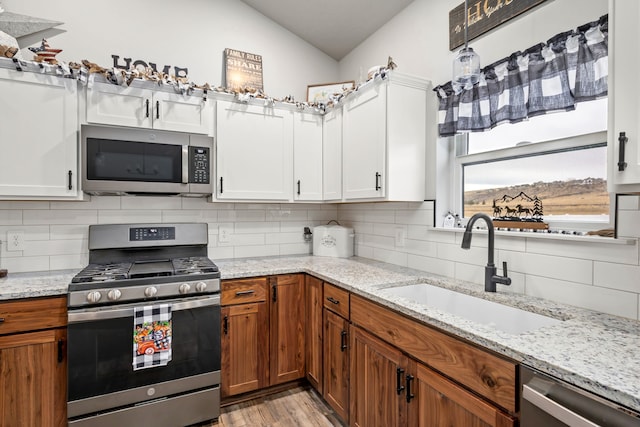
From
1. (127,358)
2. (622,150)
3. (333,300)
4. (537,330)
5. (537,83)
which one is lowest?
(127,358)

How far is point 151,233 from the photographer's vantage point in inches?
94.9

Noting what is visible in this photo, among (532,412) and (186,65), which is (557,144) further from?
(186,65)

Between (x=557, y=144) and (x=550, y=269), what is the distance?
61 cm

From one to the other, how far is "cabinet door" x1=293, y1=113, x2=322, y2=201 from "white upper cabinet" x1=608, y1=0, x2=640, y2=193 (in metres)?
1.95

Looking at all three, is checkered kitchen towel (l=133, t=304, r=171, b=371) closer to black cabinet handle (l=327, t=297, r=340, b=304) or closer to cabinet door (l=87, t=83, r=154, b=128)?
black cabinet handle (l=327, t=297, r=340, b=304)

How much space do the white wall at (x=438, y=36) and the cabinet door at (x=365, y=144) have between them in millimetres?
419

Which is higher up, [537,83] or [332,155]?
[537,83]

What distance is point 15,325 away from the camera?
65.8 inches

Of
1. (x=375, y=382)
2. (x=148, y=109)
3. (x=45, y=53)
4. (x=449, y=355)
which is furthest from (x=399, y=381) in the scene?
Answer: (x=45, y=53)

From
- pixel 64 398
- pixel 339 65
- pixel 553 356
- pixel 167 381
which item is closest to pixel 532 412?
pixel 553 356

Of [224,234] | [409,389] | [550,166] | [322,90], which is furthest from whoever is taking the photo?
[322,90]

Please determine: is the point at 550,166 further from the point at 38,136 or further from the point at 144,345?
the point at 38,136

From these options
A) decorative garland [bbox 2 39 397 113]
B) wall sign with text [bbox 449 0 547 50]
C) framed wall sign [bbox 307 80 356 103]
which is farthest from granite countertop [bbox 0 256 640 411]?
framed wall sign [bbox 307 80 356 103]

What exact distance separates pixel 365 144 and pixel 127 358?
74.1 inches
